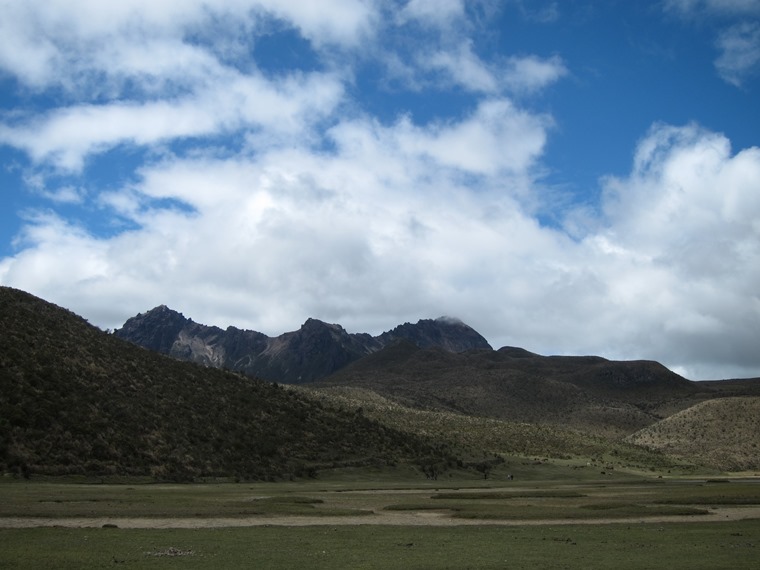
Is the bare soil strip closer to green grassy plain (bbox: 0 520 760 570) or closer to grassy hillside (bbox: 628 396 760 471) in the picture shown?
green grassy plain (bbox: 0 520 760 570)

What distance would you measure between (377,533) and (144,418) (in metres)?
55.2

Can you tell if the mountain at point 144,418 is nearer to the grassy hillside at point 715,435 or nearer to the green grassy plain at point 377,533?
the green grassy plain at point 377,533

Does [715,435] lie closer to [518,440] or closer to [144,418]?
[518,440]

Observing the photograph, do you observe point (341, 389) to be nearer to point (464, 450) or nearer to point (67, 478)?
point (464, 450)

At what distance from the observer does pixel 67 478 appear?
195 feet

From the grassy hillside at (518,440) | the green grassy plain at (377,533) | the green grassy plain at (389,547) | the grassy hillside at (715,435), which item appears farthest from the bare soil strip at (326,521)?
the grassy hillside at (715,435)

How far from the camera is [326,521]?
34969 millimetres

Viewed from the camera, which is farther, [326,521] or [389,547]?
[326,521]

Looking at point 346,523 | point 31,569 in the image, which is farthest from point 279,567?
point 346,523

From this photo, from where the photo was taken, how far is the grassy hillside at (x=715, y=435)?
121625mm

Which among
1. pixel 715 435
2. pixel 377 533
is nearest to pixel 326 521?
pixel 377 533

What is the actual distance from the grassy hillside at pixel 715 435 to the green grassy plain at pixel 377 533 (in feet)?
269

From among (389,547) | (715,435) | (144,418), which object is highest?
(144,418)

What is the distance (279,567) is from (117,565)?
4836 millimetres
